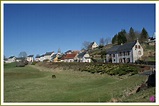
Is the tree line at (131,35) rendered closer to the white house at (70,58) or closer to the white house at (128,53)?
the white house at (128,53)

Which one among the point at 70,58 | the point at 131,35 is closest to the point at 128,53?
the point at 131,35

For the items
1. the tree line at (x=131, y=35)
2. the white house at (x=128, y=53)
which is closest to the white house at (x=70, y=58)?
the tree line at (x=131, y=35)

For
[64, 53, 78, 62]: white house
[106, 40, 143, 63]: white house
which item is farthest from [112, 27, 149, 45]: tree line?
[64, 53, 78, 62]: white house

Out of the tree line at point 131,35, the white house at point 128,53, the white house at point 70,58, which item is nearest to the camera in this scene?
the white house at point 128,53

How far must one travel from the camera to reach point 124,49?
3003 centimetres

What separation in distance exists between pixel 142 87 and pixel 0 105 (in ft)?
22.6

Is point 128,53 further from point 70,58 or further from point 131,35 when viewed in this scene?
point 70,58

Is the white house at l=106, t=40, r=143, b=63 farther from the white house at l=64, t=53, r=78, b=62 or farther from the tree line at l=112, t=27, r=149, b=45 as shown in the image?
the white house at l=64, t=53, r=78, b=62

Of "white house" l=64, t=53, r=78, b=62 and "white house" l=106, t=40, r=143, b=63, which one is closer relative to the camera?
"white house" l=106, t=40, r=143, b=63

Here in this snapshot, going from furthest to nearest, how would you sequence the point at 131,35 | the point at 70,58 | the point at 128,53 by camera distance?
1. the point at 70,58
2. the point at 131,35
3. the point at 128,53

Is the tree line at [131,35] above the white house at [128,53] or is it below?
above

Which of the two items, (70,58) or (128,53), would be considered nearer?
(128,53)

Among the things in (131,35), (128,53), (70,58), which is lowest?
(70,58)

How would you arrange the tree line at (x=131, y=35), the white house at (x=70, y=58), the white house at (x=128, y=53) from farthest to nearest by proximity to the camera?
1. the white house at (x=70, y=58)
2. the tree line at (x=131, y=35)
3. the white house at (x=128, y=53)
